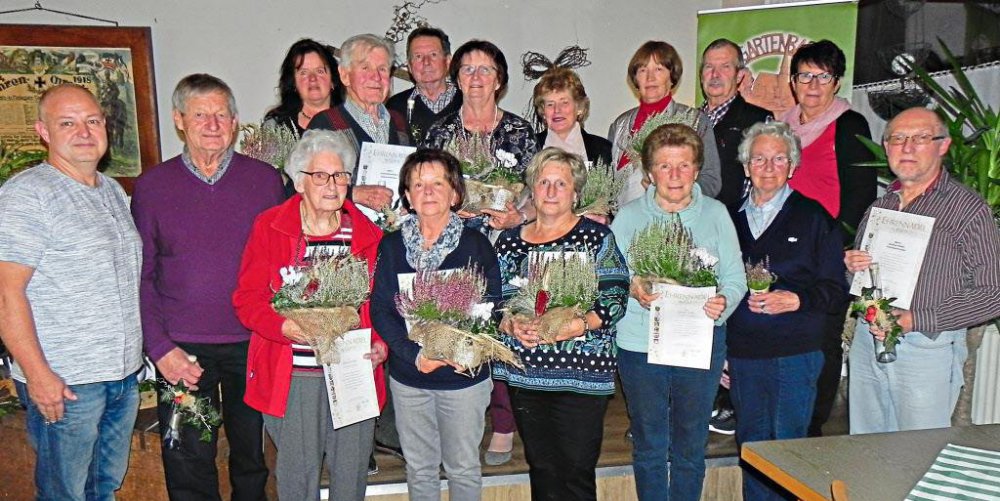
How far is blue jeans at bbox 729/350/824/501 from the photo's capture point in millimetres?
3193

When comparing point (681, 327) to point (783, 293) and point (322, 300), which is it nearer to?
point (783, 293)

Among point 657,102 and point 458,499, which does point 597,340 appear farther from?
point 657,102

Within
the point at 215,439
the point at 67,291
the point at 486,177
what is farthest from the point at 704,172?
the point at 67,291

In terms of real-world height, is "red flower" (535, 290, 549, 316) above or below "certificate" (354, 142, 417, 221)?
below

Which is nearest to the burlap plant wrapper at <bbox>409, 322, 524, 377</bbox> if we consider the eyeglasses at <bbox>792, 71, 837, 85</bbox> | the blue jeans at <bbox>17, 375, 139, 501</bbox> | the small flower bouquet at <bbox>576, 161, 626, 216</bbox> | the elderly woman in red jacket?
the elderly woman in red jacket

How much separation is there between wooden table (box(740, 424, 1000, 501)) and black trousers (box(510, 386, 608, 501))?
2.48ft

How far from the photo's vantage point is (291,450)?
2.93m

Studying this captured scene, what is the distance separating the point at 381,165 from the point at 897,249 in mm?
2144

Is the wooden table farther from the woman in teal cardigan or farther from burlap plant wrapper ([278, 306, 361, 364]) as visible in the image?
burlap plant wrapper ([278, 306, 361, 364])

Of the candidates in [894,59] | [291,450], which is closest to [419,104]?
[291,450]

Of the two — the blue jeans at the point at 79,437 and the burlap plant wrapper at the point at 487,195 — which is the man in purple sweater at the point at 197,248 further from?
the burlap plant wrapper at the point at 487,195

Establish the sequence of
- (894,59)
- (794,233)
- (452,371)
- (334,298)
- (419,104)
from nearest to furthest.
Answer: (334,298) → (452,371) → (794,233) → (419,104) → (894,59)

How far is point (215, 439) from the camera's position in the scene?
3.19 meters

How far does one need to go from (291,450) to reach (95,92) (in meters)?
3.90
